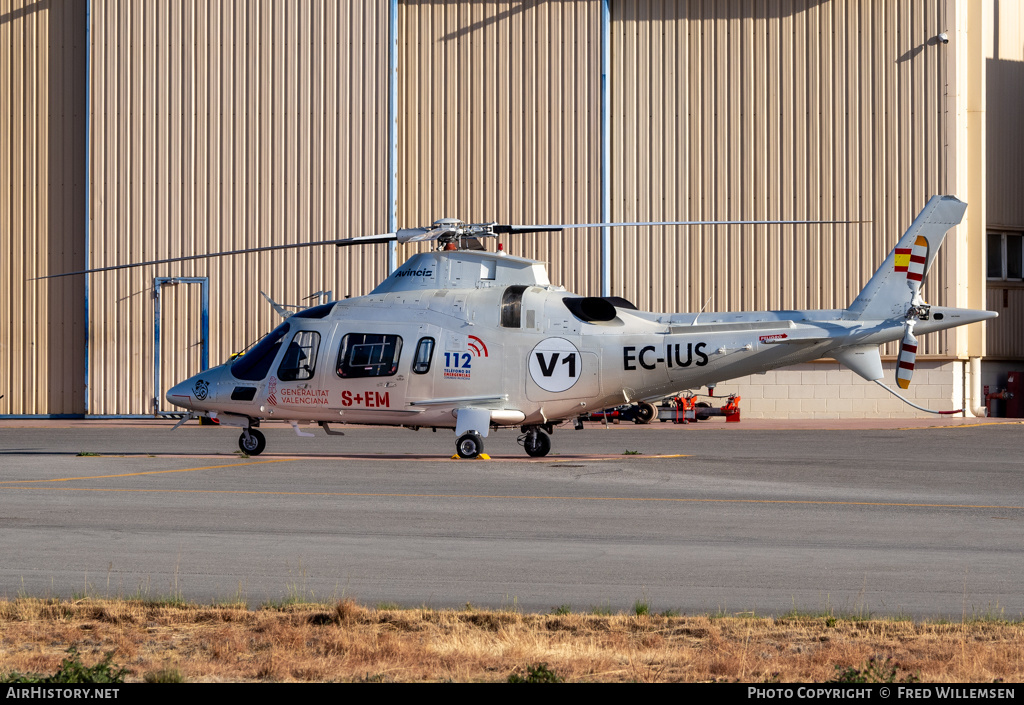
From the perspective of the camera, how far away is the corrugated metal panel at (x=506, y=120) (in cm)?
3912

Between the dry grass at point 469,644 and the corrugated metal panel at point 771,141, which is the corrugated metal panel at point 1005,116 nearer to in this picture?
the corrugated metal panel at point 771,141

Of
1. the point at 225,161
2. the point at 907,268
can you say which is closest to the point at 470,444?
the point at 907,268

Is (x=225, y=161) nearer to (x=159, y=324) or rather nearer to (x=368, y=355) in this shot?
(x=159, y=324)

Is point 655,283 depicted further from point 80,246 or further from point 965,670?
point 965,670

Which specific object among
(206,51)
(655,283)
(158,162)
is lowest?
(655,283)

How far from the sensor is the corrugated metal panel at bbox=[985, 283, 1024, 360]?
41.6 meters

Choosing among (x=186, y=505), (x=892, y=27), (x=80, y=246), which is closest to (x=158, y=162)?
(x=80, y=246)

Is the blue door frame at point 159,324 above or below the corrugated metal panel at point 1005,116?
below

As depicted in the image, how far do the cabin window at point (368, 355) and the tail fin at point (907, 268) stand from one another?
7835 millimetres

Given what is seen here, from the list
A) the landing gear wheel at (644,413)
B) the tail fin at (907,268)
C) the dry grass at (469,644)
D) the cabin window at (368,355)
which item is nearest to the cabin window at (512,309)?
the cabin window at (368,355)

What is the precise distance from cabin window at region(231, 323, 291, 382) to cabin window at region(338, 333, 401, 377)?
137cm

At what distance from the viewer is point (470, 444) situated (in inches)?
811

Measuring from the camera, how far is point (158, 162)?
39.8 metres

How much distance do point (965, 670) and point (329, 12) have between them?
36742 mm
